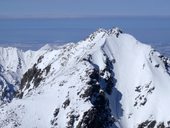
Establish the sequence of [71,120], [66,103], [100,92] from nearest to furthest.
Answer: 1. [71,120]
2. [66,103]
3. [100,92]

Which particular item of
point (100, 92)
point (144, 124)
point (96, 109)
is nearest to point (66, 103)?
point (96, 109)

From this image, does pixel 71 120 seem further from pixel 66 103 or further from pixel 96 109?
pixel 96 109

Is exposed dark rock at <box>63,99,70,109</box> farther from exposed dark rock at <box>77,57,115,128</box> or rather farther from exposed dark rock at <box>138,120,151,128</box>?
exposed dark rock at <box>138,120,151,128</box>

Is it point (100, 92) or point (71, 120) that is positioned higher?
point (100, 92)

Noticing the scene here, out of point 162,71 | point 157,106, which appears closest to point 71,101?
point 157,106

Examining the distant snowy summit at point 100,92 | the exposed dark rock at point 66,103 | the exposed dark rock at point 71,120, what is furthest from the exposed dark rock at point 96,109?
the exposed dark rock at point 66,103

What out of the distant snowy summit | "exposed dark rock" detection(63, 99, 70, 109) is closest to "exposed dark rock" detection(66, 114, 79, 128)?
the distant snowy summit

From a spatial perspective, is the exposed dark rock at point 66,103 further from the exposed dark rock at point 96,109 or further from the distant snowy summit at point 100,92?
the exposed dark rock at point 96,109

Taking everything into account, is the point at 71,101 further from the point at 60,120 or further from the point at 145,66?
the point at 145,66
